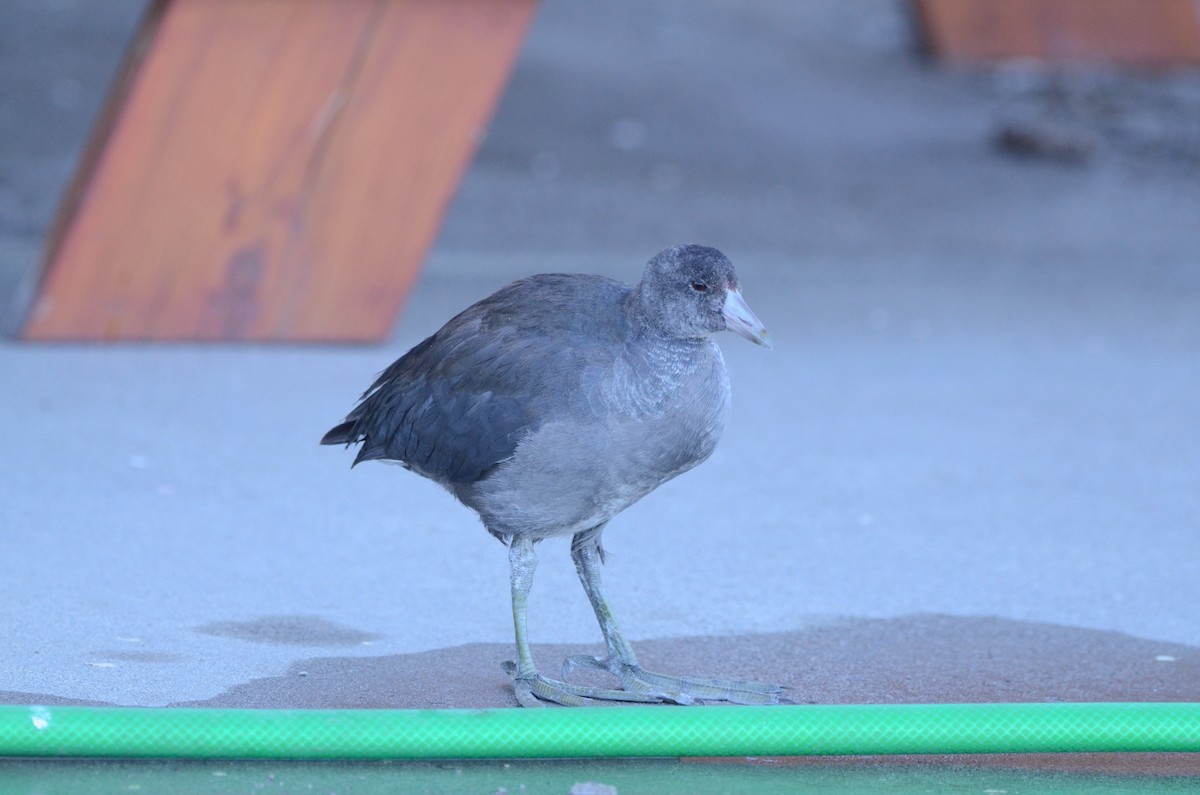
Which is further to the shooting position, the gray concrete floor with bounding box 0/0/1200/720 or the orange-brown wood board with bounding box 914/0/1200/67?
the orange-brown wood board with bounding box 914/0/1200/67

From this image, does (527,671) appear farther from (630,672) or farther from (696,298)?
(696,298)

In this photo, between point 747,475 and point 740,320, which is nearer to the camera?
point 740,320

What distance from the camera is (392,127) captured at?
264 inches

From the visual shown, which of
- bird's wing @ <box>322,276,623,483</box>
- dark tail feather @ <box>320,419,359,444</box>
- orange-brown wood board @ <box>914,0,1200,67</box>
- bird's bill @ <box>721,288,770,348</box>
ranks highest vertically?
orange-brown wood board @ <box>914,0,1200,67</box>

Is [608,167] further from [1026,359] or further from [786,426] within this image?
[786,426]

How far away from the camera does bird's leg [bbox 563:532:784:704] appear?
3.59 m

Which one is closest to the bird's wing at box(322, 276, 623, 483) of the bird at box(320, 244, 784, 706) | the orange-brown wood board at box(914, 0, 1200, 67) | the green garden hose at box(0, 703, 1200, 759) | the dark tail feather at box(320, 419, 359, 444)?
the bird at box(320, 244, 784, 706)

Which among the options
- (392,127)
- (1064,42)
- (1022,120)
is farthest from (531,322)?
(1064,42)

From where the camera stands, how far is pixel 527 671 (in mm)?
3566

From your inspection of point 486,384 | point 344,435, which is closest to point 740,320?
point 486,384

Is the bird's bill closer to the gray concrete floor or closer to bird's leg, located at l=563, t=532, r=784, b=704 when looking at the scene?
bird's leg, located at l=563, t=532, r=784, b=704

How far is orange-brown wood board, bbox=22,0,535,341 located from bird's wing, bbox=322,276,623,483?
2.95m

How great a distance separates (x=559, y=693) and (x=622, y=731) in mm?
461

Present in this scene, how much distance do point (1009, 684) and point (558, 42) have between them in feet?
37.2
